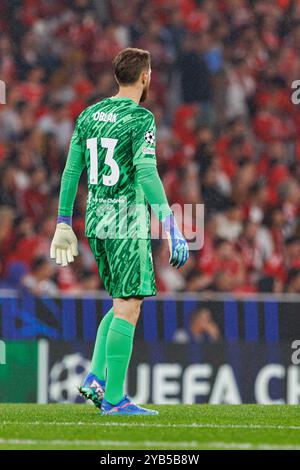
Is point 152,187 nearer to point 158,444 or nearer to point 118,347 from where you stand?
point 118,347

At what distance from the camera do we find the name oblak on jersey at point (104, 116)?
279 inches

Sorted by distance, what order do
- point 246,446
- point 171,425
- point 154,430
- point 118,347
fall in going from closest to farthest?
point 246,446 < point 154,430 < point 171,425 < point 118,347

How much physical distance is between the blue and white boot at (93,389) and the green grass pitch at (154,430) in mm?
111

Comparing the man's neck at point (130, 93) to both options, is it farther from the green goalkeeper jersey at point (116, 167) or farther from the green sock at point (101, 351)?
the green sock at point (101, 351)

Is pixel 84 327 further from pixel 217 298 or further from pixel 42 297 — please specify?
pixel 217 298

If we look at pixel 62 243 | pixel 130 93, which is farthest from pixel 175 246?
pixel 130 93

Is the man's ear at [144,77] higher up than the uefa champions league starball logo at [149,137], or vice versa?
the man's ear at [144,77]

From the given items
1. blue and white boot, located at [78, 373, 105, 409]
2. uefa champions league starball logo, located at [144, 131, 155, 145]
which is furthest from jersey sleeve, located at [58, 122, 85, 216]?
blue and white boot, located at [78, 373, 105, 409]

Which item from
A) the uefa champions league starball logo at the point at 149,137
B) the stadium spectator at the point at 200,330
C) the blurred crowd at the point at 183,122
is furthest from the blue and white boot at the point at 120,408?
the blurred crowd at the point at 183,122

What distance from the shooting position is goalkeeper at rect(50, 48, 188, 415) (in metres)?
6.99

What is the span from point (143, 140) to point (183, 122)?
8625mm

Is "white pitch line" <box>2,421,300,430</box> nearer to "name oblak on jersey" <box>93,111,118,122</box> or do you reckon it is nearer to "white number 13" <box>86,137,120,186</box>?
"white number 13" <box>86,137,120,186</box>

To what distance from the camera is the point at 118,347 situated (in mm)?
7008
